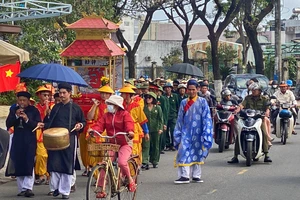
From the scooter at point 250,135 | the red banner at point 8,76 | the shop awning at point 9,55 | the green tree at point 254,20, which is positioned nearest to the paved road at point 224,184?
the scooter at point 250,135

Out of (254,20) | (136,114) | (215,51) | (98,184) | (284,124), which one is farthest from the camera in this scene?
(254,20)

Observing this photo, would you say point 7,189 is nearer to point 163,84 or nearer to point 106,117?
point 106,117

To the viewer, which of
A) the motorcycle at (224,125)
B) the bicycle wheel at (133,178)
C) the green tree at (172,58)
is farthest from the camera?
the green tree at (172,58)

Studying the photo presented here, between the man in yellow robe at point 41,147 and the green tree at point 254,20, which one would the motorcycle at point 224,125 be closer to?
the man in yellow robe at point 41,147

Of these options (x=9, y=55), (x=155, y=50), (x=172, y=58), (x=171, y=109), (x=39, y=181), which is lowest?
(x=39, y=181)

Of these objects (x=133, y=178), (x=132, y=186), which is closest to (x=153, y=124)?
(x=133, y=178)

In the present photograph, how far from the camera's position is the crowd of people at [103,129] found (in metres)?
9.88

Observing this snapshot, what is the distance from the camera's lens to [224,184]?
1191 centimetres

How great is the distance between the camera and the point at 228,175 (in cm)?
1302

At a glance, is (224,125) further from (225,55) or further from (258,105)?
(225,55)

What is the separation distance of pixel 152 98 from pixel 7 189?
A: 3.85 m

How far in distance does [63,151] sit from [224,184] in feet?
9.74

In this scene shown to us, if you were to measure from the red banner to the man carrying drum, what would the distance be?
4.17m

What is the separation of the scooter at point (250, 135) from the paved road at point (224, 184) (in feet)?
0.87
